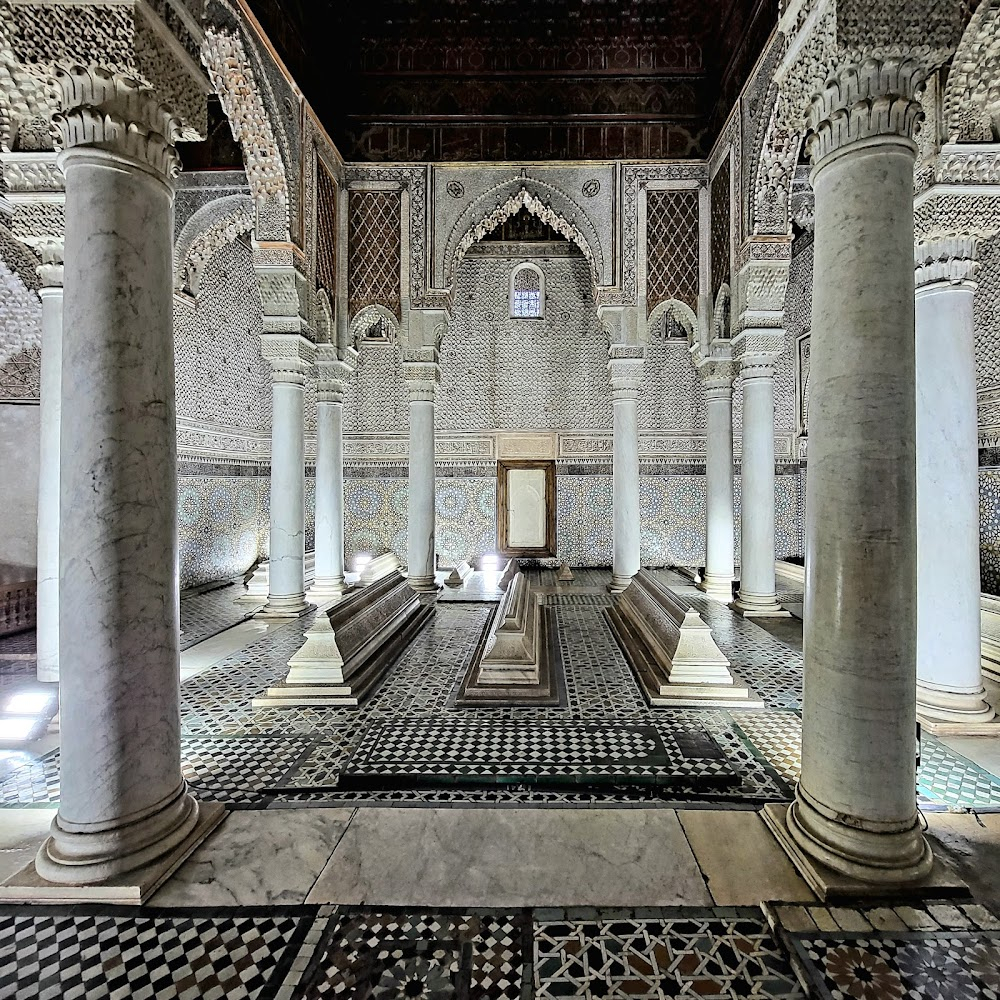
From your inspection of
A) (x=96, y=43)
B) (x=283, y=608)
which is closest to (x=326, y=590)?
(x=283, y=608)

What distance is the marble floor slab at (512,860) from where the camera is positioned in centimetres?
190

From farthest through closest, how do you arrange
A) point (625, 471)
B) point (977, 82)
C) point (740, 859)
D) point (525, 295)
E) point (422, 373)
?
point (525, 295), point (625, 471), point (422, 373), point (977, 82), point (740, 859)

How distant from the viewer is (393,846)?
2.16 meters

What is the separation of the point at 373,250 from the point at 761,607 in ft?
A: 18.9

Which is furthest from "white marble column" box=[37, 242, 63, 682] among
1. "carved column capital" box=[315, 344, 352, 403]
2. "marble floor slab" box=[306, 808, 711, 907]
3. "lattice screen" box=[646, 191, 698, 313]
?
"lattice screen" box=[646, 191, 698, 313]

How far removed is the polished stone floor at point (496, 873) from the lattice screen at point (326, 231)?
462 centimetres

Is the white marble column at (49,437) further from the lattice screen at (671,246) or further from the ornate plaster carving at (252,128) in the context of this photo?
the lattice screen at (671,246)

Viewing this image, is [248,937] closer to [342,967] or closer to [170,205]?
[342,967]

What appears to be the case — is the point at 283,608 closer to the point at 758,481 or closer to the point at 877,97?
the point at 758,481

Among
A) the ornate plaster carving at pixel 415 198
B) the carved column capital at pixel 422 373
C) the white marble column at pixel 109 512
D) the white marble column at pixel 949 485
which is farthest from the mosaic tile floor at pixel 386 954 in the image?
the ornate plaster carving at pixel 415 198

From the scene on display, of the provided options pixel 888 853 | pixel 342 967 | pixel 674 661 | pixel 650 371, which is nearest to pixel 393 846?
pixel 342 967

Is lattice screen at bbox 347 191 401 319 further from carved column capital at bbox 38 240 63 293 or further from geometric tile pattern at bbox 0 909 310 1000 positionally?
geometric tile pattern at bbox 0 909 310 1000

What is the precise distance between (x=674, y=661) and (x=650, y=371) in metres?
6.76

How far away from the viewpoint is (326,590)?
6.82m
